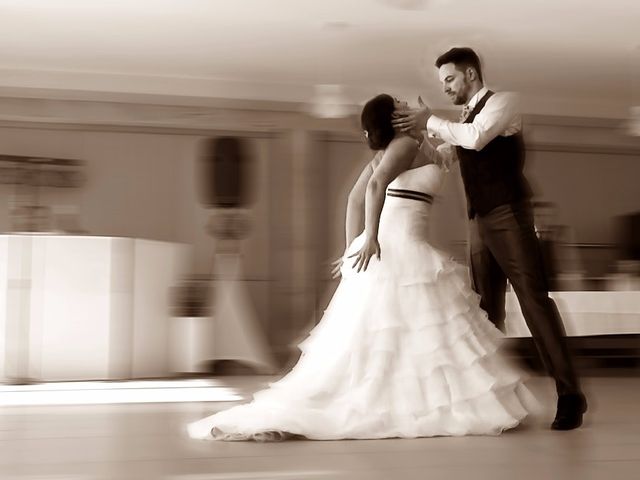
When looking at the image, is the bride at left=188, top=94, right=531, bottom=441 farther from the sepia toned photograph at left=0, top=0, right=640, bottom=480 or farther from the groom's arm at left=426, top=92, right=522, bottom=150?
the groom's arm at left=426, top=92, right=522, bottom=150

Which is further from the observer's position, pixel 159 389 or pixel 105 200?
pixel 105 200

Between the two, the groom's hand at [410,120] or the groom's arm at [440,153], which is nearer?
the groom's hand at [410,120]

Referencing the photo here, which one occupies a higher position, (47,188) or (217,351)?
(47,188)

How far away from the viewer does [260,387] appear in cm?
459

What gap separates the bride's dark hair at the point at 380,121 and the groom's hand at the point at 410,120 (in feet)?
0.09

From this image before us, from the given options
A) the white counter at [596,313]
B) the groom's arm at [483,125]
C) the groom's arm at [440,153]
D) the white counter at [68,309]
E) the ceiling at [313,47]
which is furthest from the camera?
the white counter at [596,313]

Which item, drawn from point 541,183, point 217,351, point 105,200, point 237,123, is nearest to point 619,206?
point 541,183

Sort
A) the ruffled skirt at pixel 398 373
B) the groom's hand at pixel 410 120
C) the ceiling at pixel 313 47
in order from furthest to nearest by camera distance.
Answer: the ceiling at pixel 313 47 → the groom's hand at pixel 410 120 → the ruffled skirt at pixel 398 373

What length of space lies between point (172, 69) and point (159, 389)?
2831 mm

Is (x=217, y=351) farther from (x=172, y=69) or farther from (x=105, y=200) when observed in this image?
(x=172, y=69)

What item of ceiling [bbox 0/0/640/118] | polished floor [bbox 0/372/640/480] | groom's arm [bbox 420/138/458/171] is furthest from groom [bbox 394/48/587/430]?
ceiling [bbox 0/0/640/118]

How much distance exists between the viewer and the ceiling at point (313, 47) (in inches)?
186

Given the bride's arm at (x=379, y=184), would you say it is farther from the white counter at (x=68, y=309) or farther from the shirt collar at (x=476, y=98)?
the white counter at (x=68, y=309)

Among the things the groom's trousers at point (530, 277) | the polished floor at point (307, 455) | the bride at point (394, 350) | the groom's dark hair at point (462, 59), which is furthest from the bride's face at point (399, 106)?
the polished floor at point (307, 455)
